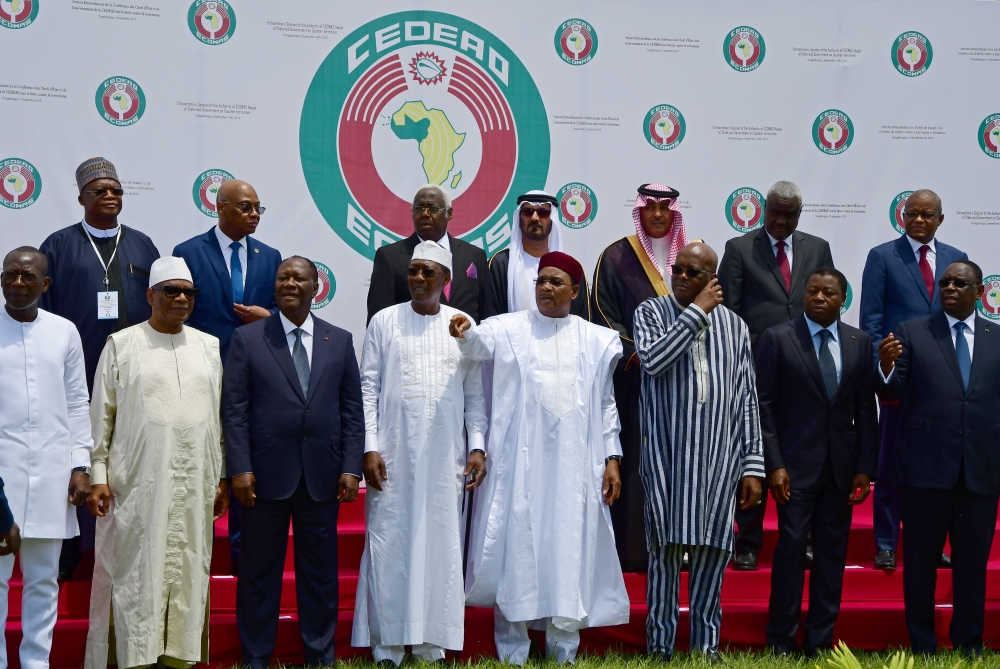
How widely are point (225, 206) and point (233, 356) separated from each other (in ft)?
3.22

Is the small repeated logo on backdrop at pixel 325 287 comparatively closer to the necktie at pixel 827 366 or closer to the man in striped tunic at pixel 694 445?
the man in striped tunic at pixel 694 445

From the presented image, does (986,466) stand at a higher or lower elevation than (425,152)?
lower

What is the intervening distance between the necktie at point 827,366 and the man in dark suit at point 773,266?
46 centimetres

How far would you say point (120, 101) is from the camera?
6.26 meters

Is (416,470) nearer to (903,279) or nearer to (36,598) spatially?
(36,598)

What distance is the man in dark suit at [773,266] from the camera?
5.54m

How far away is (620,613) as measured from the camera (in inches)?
191

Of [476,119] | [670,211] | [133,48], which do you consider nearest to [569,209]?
[476,119]

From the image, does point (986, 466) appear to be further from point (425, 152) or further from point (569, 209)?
point (425, 152)

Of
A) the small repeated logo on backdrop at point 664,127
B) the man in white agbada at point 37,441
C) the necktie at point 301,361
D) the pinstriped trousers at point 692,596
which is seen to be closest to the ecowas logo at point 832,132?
the small repeated logo on backdrop at point 664,127

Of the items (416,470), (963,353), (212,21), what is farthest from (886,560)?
(212,21)

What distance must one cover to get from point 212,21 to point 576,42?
7.45 feet

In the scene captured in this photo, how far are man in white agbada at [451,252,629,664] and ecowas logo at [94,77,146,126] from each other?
2764mm

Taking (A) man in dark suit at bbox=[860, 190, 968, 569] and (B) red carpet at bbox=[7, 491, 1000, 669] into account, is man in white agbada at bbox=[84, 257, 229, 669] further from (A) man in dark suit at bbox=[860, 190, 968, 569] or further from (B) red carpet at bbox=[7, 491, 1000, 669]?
(A) man in dark suit at bbox=[860, 190, 968, 569]
